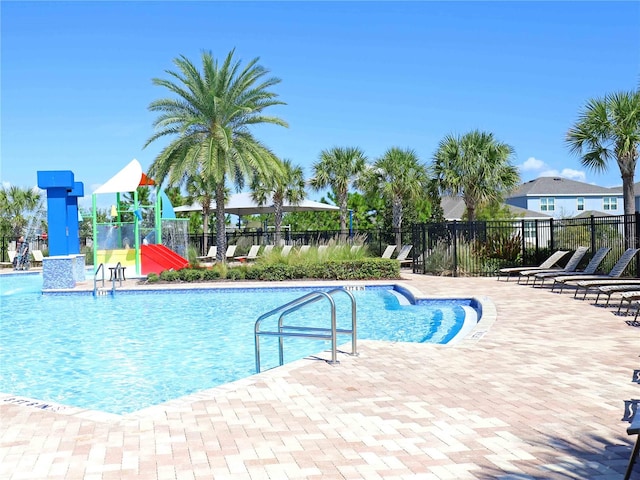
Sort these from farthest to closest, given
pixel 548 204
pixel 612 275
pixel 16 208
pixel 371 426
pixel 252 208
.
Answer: pixel 548 204
pixel 16 208
pixel 252 208
pixel 612 275
pixel 371 426

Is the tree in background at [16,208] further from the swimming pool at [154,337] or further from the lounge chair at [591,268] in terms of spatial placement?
the lounge chair at [591,268]

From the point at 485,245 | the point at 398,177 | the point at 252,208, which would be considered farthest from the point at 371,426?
the point at 252,208

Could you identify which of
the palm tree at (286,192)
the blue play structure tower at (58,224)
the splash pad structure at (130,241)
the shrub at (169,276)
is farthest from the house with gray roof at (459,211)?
the blue play structure tower at (58,224)

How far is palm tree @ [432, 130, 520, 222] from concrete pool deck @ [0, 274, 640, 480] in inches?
741

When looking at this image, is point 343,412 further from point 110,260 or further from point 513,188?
point 513,188

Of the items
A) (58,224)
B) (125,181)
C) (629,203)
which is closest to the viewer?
(629,203)

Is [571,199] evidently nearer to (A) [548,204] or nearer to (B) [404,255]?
(A) [548,204]

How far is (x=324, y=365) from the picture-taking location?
7180mm

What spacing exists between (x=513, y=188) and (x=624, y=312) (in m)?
16.3

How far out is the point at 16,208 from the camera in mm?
41062

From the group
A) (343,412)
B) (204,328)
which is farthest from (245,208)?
(343,412)

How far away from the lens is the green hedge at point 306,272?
19.9m

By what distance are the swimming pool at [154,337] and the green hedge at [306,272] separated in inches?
50.0

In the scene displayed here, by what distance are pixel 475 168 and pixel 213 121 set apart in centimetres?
1041
